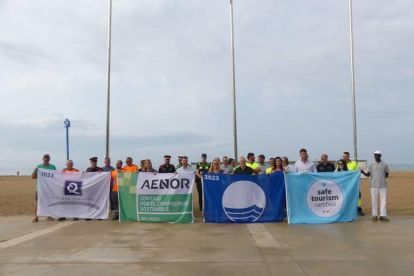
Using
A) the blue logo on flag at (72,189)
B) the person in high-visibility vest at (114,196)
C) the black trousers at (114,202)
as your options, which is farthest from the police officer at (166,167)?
the blue logo on flag at (72,189)

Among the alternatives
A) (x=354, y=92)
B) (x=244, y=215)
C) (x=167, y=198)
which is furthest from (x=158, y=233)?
(x=354, y=92)

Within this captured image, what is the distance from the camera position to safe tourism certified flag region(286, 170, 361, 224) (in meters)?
9.71

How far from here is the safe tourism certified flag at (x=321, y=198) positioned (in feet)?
31.9

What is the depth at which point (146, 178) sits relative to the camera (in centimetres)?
1021

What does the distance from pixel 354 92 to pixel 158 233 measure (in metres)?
14.1

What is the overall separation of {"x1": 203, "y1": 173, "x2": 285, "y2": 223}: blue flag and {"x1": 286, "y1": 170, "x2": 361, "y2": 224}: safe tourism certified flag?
0.31m

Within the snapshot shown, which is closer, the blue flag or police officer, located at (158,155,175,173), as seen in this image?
the blue flag

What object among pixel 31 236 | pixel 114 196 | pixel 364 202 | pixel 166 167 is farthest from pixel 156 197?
pixel 364 202

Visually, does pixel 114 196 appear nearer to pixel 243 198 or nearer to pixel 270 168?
pixel 243 198

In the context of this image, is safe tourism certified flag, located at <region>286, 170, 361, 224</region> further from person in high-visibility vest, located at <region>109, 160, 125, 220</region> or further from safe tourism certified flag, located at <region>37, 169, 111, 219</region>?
safe tourism certified flag, located at <region>37, 169, 111, 219</region>

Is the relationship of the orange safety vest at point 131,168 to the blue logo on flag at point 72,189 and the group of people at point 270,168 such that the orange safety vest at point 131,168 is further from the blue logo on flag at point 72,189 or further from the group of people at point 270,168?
the blue logo on flag at point 72,189

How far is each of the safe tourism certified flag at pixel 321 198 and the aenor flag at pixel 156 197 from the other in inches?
106

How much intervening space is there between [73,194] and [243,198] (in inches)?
189

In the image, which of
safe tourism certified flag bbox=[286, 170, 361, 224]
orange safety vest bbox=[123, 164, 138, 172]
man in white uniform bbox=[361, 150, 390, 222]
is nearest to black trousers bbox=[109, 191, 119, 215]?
orange safety vest bbox=[123, 164, 138, 172]
